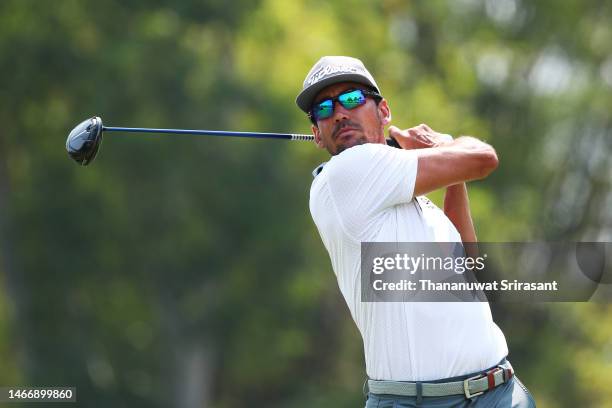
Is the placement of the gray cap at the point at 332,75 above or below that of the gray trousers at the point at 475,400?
above

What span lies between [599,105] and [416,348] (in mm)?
19708

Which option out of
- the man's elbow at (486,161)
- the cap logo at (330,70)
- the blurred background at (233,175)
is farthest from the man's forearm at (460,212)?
the blurred background at (233,175)

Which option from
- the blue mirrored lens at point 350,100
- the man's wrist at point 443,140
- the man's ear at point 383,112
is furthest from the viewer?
the man's ear at point 383,112

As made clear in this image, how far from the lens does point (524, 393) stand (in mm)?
4398

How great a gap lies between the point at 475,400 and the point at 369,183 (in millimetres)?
809

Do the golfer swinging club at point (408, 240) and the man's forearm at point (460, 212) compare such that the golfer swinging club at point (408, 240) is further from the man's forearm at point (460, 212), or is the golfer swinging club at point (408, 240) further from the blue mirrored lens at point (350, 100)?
the man's forearm at point (460, 212)

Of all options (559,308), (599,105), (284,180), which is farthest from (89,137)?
(559,308)

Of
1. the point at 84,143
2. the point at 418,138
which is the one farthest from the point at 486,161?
the point at 84,143

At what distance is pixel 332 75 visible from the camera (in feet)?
14.8

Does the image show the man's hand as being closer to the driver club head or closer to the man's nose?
the man's nose

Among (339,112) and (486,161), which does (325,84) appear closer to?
(339,112)

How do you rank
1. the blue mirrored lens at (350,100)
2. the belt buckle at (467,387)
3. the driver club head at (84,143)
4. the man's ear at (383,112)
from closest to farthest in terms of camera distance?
the belt buckle at (467,387)
the blue mirrored lens at (350,100)
the man's ear at (383,112)
the driver club head at (84,143)

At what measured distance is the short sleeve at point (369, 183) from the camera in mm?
4250

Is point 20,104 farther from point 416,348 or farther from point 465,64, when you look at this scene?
point 416,348
